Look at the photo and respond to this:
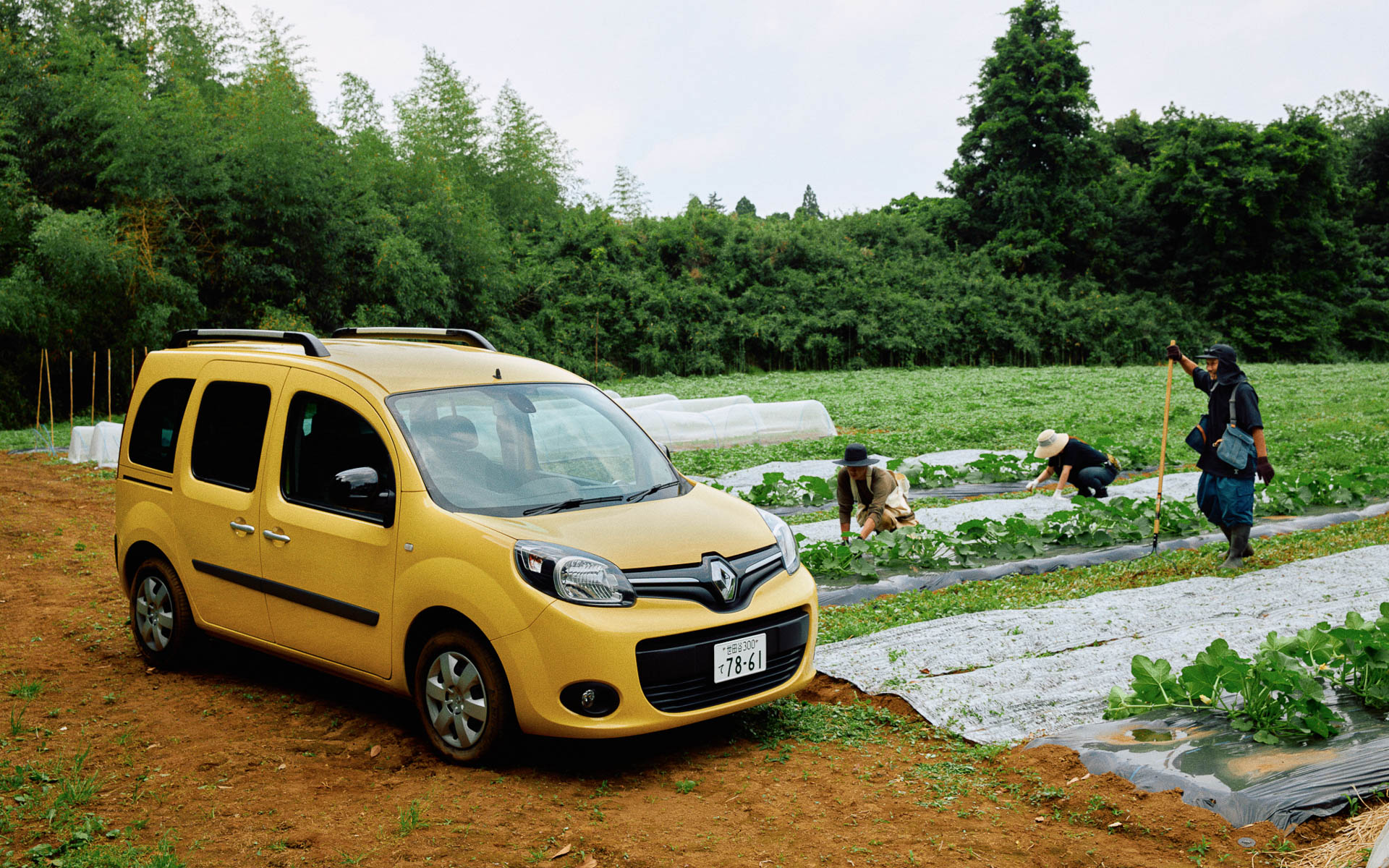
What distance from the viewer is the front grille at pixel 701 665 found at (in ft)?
12.7

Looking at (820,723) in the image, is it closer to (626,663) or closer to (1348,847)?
(626,663)

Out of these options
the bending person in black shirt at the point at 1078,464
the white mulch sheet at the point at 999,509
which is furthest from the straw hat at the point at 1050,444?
the white mulch sheet at the point at 999,509

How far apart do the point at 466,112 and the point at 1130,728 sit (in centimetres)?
3314

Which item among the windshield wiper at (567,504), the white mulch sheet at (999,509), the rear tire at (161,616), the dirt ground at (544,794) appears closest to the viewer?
the dirt ground at (544,794)

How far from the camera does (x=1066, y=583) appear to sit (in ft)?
23.1

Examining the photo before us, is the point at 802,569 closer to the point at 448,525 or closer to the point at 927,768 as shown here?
the point at 927,768

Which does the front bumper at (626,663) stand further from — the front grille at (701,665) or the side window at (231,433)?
the side window at (231,433)

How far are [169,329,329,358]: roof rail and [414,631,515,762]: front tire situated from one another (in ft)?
5.47

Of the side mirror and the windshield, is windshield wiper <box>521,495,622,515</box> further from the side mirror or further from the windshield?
the side mirror

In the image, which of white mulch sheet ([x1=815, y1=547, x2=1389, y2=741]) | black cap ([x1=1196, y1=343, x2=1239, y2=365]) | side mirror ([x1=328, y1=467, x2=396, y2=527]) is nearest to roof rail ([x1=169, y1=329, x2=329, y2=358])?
side mirror ([x1=328, y1=467, x2=396, y2=527])

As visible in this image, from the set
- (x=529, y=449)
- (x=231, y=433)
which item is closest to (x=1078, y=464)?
(x=529, y=449)

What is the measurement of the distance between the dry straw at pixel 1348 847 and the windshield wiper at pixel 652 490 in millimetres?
2775

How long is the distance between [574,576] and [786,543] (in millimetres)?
1150

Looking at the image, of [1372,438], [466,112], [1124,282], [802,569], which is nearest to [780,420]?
[1372,438]
